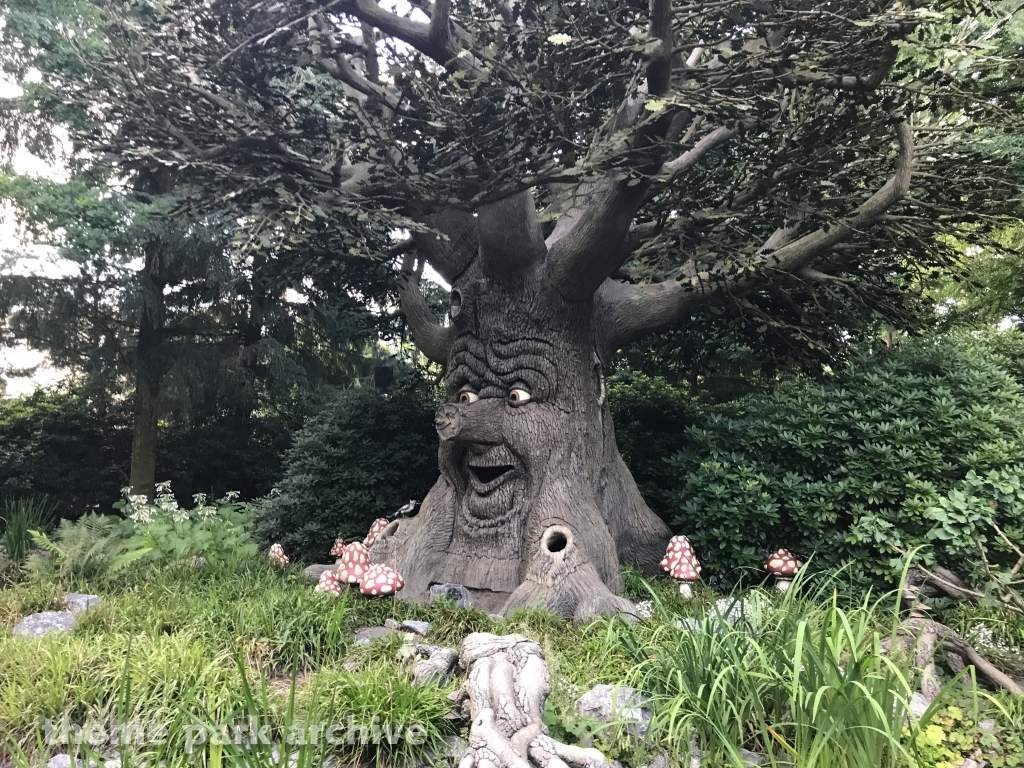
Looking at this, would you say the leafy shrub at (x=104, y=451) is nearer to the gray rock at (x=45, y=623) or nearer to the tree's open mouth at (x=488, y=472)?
the tree's open mouth at (x=488, y=472)

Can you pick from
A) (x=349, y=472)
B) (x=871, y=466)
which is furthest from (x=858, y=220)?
(x=349, y=472)

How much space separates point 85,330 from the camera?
916 centimetres

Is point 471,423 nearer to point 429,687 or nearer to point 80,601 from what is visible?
point 429,687

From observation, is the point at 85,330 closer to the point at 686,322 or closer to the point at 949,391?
the point at 686,322

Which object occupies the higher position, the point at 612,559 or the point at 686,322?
the point at 686,322

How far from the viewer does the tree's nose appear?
18.0ft

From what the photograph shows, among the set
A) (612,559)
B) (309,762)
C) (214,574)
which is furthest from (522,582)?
(309,762)

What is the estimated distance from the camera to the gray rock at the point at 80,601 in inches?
159

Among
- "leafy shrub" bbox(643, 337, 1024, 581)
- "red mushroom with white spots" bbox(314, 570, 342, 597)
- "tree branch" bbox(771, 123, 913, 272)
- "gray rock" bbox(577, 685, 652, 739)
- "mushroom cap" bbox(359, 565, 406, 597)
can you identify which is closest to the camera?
"gray rock" bbox(577, 685, 652, 739)

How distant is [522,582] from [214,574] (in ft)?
7.99

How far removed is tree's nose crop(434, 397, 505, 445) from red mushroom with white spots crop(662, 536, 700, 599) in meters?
1.74

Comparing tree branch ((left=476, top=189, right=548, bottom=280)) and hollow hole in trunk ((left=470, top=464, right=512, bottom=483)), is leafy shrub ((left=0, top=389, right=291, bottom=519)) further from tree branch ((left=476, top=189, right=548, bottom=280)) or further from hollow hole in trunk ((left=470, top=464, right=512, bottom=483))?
tree branch ((left=476, top=189, right=548, bottom=280))

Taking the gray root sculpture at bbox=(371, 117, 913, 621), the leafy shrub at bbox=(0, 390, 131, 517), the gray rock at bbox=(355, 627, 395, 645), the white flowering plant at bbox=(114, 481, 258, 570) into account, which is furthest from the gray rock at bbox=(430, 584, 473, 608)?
the leafy shrub at bbox=(0, 390, 131, 517)

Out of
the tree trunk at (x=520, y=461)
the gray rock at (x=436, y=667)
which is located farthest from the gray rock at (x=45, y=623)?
the tree trunk at (x=520, y=461)
